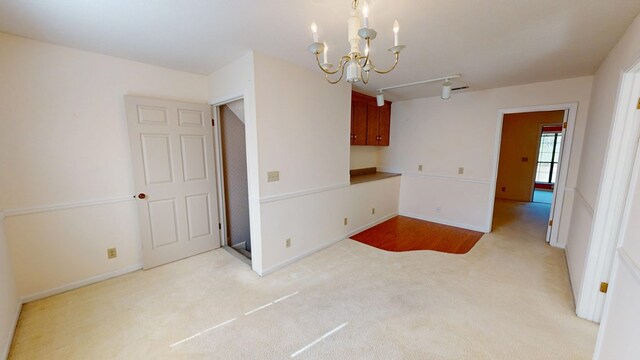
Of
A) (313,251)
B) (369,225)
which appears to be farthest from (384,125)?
(313,251)

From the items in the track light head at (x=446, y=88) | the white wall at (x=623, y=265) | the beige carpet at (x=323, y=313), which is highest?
the track light head at (x=446, y=88)

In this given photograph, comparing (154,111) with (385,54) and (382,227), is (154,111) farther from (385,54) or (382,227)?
(382,227)

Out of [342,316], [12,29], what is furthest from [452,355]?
[12,29]

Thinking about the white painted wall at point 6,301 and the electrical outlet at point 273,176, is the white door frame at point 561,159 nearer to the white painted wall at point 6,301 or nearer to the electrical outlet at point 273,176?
the electrical outlet at point 273,176

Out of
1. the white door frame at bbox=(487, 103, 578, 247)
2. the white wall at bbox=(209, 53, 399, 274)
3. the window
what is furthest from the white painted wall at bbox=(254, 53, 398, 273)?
the window

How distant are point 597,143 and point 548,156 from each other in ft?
22.5

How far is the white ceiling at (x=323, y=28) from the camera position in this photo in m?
1.57

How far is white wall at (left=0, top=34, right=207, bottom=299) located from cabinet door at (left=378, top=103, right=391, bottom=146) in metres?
3.59

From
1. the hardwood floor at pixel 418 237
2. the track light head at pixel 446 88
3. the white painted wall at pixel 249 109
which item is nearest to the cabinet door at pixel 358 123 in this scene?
the track light head at pixel 446 88

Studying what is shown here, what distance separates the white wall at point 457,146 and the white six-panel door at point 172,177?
3.57 metres

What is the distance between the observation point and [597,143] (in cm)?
229

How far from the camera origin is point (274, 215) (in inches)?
106

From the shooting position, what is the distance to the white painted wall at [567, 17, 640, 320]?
71.1 inches

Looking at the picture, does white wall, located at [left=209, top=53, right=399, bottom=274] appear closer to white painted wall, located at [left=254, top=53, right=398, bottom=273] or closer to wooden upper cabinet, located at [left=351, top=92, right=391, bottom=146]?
white painted wall, located at [left=254, top=53, right=398, bottom=273]
